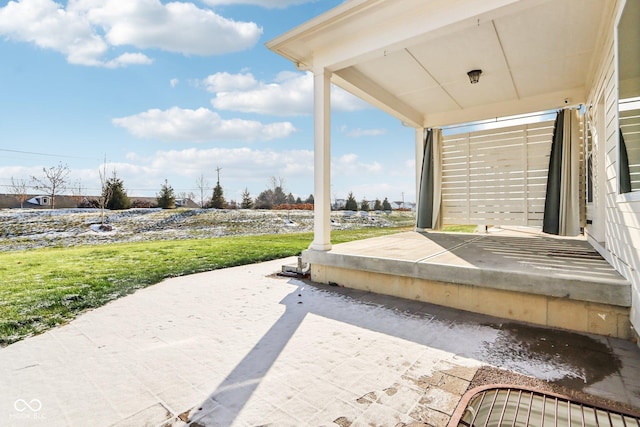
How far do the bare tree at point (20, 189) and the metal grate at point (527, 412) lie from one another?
73.7 feet

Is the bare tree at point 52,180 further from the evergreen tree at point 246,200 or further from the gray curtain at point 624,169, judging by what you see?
the gray curtain at point 624,169

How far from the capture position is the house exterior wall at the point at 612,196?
1.89 meters

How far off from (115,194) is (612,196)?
1740 cm

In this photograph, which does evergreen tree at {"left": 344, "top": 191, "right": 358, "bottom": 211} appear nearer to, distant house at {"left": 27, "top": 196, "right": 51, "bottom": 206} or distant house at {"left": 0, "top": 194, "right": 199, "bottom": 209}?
distant house at {"left": 0, "top": 194, "right": 199, "bottom": 209}

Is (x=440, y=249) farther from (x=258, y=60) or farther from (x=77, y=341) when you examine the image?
(x=258, y=60)

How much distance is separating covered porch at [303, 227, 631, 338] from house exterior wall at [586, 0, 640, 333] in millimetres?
134

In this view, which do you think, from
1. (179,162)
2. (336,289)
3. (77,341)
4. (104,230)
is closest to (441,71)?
(336,289)

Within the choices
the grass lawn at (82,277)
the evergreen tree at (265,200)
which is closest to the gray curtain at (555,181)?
the grass lawn at (82,277)

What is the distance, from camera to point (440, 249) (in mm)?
3701

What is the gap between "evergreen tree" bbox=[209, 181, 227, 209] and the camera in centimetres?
1909

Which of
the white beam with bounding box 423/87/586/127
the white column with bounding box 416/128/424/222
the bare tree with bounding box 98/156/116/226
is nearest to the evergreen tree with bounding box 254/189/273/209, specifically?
the bare tree with bounding box 98/156/116/226

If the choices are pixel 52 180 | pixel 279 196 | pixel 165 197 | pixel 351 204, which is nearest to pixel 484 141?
pixel 351 204

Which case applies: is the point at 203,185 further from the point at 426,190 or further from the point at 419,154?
the point at 426,190

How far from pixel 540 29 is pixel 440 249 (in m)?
2.52
